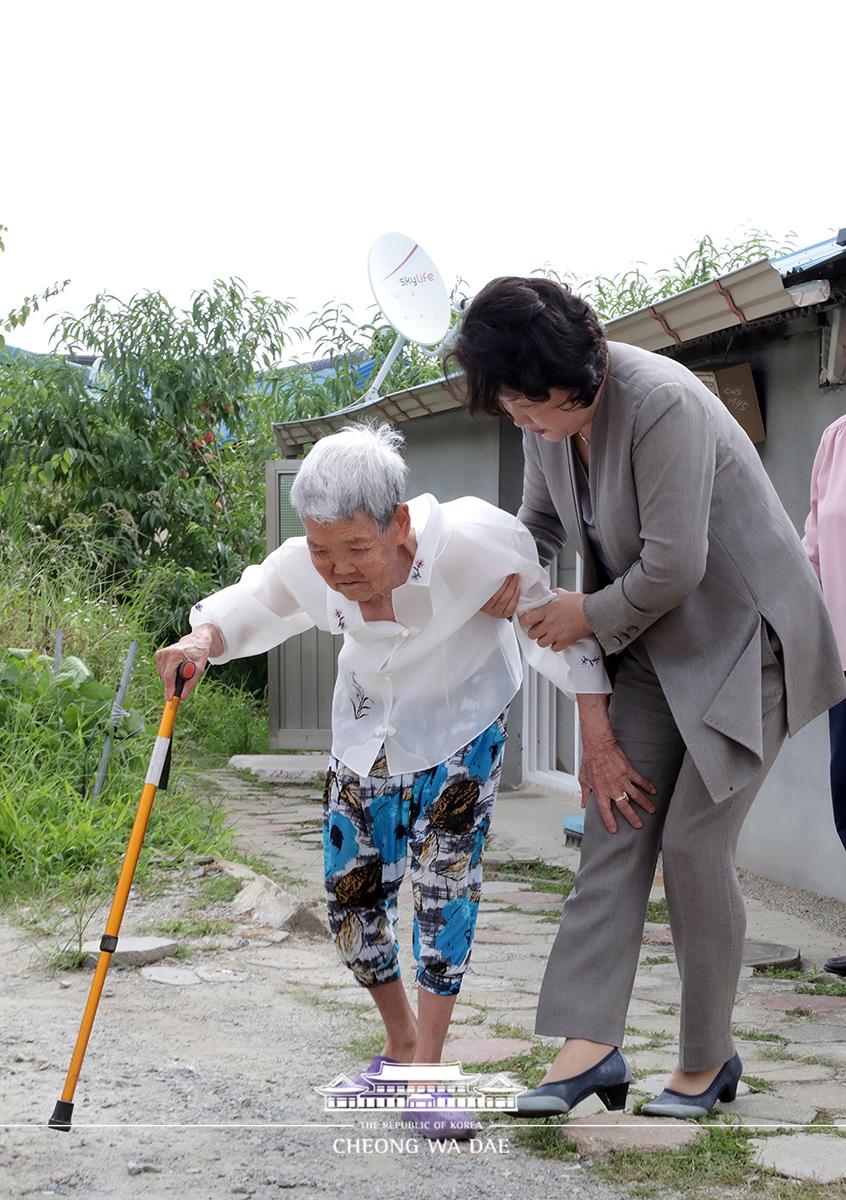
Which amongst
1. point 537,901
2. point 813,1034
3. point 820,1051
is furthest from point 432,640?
point 537,901

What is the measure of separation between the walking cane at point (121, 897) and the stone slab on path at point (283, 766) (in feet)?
19.3

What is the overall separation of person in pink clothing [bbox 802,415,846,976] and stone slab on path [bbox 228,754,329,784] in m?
4.98

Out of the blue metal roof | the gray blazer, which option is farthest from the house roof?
the gray blazer

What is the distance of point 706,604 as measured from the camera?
289 centimetres

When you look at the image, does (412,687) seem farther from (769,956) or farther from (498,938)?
(498,938)

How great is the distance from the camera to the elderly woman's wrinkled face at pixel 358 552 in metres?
2.75

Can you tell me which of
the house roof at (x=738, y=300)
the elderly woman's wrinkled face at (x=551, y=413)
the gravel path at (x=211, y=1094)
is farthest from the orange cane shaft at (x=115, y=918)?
the house roof at (x=738, y=300)

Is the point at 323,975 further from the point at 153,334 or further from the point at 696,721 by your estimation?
the point at 153,334

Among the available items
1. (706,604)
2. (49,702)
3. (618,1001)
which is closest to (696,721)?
(706,604)

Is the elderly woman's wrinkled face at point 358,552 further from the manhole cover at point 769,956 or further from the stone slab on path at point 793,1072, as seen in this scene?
the manhole cover at point 769,956

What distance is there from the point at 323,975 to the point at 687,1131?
5.75 ft

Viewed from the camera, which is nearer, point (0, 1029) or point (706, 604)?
point (706, 604)

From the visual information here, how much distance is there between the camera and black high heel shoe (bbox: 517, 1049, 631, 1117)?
2.76 metres

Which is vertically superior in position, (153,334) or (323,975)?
(153,334)
